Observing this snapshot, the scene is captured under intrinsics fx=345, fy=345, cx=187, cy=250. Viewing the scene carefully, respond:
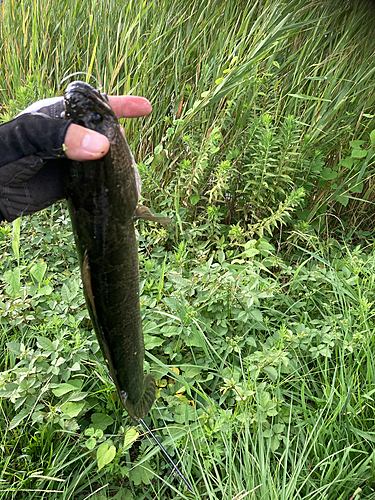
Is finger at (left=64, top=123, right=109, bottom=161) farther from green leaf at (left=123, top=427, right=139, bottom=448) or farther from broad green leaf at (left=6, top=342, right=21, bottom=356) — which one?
green leaf at (left=123, top=427, right=139, bottom=448)

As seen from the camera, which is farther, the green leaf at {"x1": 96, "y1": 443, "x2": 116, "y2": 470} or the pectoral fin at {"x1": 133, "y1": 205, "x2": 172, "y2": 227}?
the green leaf at {"x1": 96, "y1": 443, "x2": 116, "y2": 470}

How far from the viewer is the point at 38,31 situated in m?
3.23

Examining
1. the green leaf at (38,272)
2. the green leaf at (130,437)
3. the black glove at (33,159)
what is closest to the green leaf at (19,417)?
the green leaf at (130,437)

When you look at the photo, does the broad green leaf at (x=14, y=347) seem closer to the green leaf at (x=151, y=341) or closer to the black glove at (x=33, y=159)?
the green leaf at (x=151, y=341)

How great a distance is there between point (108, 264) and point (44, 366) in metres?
0.87

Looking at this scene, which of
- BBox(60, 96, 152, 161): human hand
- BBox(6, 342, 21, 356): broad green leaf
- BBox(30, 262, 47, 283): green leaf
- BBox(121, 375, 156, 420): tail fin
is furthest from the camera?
BBox(30, 262, 47, 283): green leaf

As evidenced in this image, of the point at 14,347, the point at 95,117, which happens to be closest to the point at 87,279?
the point at 95,117

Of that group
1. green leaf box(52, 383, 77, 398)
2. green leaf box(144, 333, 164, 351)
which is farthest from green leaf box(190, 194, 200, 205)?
green leaf box(52, 383, 77, 398)

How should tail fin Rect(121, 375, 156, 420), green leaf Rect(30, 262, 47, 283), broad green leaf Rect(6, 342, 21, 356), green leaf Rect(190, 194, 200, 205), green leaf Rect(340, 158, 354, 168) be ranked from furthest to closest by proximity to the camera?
green leaf Rect(340, 158, 354, 168) → green leaf Rect(190, 194, 200, 205) → green leaf Rect(30, 262, 47, 283) → broad green leaf Rect(6, 342, 21, 356) → tail fin Rect(121, 375, 156, 420)

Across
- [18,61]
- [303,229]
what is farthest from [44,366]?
[18,61]

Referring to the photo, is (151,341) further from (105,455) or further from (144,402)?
(105,455)

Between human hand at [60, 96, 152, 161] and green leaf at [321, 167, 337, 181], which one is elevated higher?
human hand at [60, 96, 152, 161]

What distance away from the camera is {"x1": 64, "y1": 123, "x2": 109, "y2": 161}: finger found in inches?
32.8

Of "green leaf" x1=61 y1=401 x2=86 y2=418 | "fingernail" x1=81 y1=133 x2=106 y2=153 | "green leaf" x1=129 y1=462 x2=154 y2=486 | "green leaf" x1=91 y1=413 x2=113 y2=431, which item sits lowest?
"green leaf" x1=129 y1=462 x2=154 y2=486
